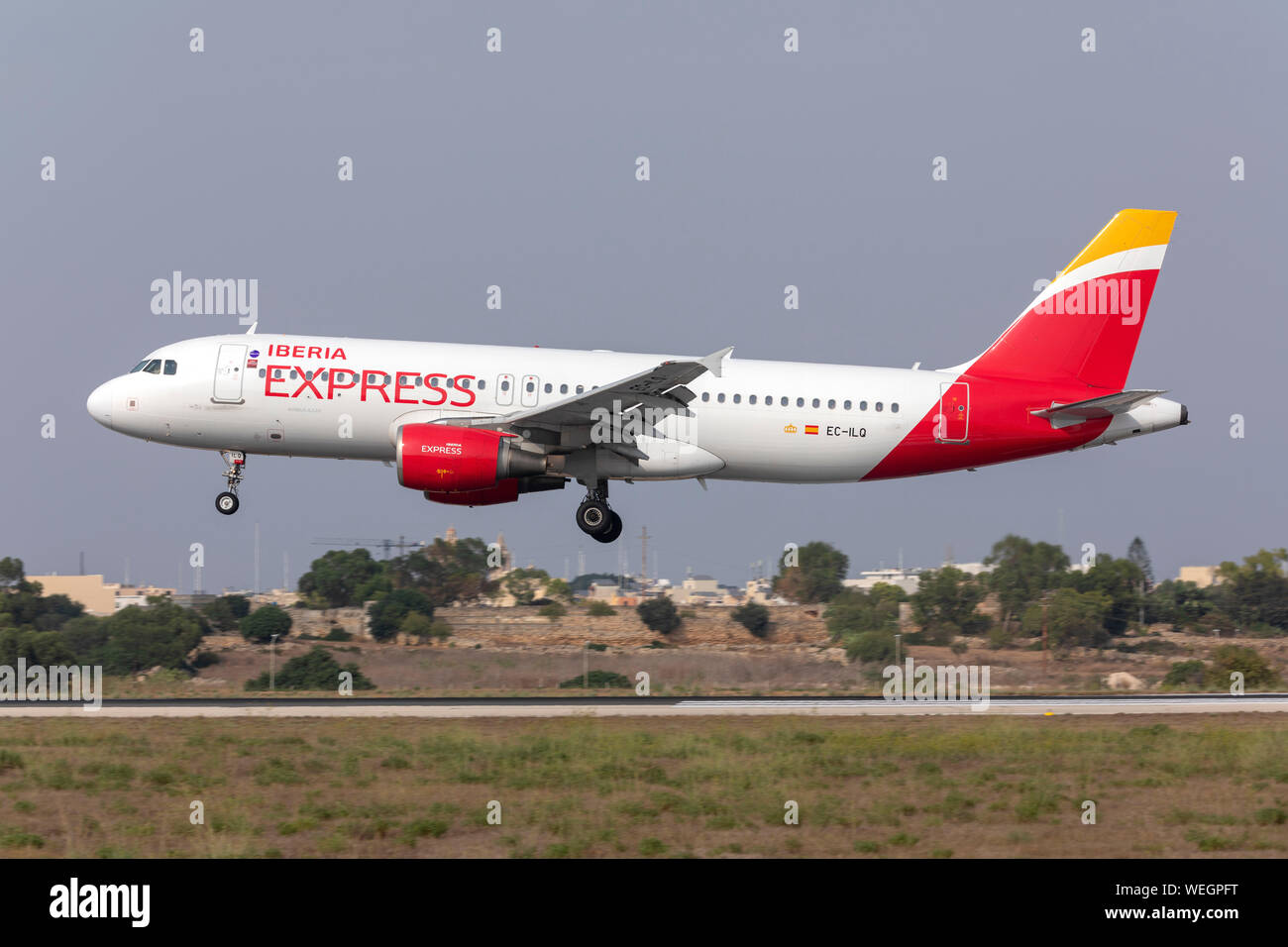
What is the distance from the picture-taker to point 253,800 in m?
19.8

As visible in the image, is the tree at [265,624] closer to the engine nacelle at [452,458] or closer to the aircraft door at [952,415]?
the engine nacelle at [452,458]

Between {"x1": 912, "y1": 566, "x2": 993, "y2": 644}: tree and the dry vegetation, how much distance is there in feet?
104

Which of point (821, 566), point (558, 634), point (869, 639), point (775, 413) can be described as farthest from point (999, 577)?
point (775, 413)

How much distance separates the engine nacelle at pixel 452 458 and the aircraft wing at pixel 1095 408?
13.0 metres

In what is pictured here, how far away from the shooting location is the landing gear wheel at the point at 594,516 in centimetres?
3347

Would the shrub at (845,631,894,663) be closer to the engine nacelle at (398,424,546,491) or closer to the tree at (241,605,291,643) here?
the engine nacelle at (398,424,546,491)

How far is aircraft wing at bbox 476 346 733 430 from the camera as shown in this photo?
29.3m

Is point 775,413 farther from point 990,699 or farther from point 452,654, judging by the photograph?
point 452,654

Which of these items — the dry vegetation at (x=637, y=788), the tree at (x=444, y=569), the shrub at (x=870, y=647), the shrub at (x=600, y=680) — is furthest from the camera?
the tree at (x=444, y=569)

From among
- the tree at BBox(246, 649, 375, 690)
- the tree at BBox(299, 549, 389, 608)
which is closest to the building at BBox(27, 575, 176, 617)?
the tree at BBox(299, 549, 389, 608)

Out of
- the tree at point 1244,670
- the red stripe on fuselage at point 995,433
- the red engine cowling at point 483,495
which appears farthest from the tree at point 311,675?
the tree at point 1244,670

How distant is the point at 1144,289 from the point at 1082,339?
2.44 meters

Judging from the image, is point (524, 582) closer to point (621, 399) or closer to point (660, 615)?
point (660, 615)

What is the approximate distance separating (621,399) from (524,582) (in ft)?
124
